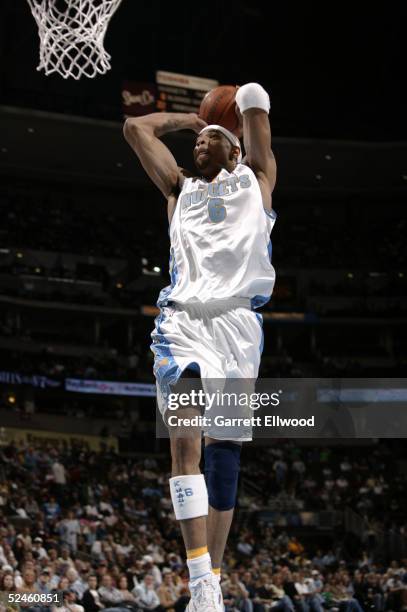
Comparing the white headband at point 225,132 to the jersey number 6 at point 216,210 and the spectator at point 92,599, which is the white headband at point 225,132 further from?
the spectator at point 92,599

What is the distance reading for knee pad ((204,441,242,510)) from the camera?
12.1ft

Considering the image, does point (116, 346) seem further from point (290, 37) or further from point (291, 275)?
point (290, 37)

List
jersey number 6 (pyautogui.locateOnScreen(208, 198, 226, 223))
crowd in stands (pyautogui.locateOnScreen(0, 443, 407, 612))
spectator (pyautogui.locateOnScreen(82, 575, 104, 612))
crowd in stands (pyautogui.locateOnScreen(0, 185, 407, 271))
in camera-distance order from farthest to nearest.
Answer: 1. crowd in stands (pyautogui.locateOnScreen(0, 185, 407, 271))
2. crowd in stands (pyautogui.locateOnScreen(0, 443, 407, 612))
3. spectator (pyautogui.locateOnScreen(82, 575, 104, 612))
4. jersey number 6 (pyautogui.locateOnScreen(208, 198, 226, 223))

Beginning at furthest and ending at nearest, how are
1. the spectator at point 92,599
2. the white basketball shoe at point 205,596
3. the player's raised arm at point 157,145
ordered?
the spectator at point 92,599 → the player's raised arm at point 157,145 → the white basketball shoe at point 205,596

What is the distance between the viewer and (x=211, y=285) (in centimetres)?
393

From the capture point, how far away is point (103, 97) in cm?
2695

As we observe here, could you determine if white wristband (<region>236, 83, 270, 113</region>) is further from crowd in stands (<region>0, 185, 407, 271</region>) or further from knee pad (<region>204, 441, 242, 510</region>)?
crowd in stands (<region>0, 185, 407, 271</region>)

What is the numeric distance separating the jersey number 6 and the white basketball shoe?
4.93 feet

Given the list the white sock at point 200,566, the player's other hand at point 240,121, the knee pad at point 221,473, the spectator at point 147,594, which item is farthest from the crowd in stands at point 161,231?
the white sock at point 200,566

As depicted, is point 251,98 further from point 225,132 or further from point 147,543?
point 147,543

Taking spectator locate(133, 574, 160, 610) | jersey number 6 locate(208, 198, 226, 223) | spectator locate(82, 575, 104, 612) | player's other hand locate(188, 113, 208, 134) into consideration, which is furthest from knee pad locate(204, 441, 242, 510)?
spectator locate(133, 574, 160, 610)

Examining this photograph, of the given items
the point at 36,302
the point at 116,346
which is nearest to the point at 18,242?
the point at 36,302

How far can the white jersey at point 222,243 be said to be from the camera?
13.0 ft

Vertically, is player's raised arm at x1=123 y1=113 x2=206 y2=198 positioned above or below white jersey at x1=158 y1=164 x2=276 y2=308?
above
